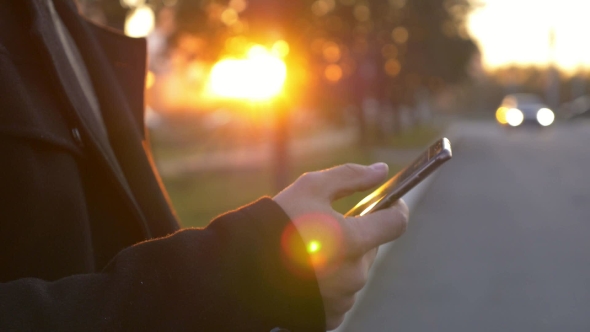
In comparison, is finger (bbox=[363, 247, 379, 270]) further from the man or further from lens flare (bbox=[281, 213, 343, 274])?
lens flare (bbox=[281, 213, 343, 274])

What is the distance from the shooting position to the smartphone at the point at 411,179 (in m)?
1.28

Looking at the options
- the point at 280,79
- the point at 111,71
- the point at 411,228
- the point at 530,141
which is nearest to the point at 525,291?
the point at 411,228

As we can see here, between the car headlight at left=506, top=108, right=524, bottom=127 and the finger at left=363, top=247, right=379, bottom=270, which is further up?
the finger at left=363, top=247, right=379, bottom=270

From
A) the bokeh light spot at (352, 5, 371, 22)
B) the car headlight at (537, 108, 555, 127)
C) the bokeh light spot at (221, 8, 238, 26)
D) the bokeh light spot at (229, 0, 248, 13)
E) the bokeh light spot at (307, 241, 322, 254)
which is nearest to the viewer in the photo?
the bokeh light spot at (307, 241, 322, 254)

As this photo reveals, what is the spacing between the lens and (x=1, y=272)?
3.95 ft

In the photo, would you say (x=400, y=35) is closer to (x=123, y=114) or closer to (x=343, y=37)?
(x=343, y=37)

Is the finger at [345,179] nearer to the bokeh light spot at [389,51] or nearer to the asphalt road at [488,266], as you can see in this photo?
the asphalt road at [488,266]

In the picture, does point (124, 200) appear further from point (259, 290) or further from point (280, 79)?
point (280, 79)

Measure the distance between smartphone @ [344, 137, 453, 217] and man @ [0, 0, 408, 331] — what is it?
4 cm

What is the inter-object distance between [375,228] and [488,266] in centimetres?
647

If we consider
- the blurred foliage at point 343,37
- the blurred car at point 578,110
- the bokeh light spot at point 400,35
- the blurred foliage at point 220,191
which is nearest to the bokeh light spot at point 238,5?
the blurred foliage at point 343,37

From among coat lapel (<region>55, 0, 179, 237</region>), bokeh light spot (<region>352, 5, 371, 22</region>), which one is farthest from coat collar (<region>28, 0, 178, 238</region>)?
bokeh light spot (<region>352, 5, 371, 22</region>)

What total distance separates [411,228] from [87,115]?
8.95 meters

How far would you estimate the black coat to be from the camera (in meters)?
1.06
